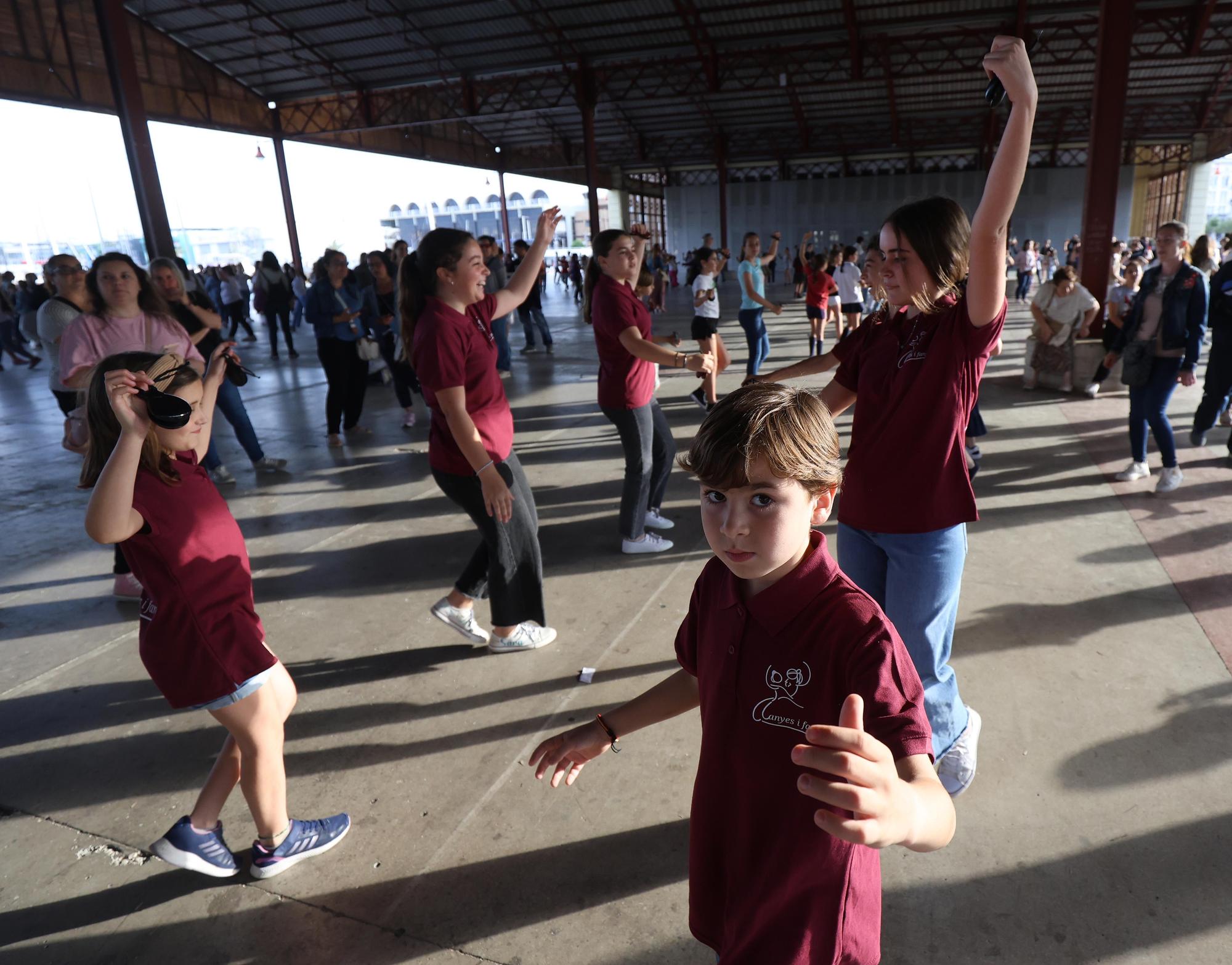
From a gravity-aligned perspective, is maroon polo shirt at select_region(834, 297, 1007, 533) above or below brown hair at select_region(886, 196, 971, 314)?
below

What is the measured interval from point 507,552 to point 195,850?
148cm

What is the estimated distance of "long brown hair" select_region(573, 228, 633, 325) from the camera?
4105 millimetres

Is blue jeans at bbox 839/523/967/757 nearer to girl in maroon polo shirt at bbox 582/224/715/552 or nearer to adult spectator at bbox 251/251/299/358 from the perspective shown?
girl in maroon polo shirt at bbox 582/224/715/552

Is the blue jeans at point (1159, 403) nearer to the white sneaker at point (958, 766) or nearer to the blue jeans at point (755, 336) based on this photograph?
the white sneaker at point (958, 766)

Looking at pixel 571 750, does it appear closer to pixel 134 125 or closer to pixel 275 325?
pixel 134 125

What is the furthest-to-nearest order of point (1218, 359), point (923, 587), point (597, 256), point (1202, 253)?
point (1202, 253), point (1218, 359), point (597, 256), point (923, 587)

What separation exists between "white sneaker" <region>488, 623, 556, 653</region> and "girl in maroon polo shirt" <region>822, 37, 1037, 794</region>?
161 cm

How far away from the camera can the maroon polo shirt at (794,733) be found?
42.5 inches

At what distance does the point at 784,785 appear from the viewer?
1143mm

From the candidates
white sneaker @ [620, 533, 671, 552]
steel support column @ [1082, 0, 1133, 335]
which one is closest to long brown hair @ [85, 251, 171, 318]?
white sneaker @ [620, 533, 671, 552]

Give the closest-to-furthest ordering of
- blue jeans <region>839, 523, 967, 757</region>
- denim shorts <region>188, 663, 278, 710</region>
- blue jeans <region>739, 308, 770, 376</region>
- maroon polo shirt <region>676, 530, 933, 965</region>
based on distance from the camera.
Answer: maroon polo shirt <region>676, 530, 933, 965</region> < denim shorts <region>188, 663, 278, 710</region> < blue jeans <region>839, 523, 967, 757</region> < blue jeans <region>739, 308, 770, 376</region>

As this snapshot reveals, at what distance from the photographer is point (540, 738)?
2793 mm

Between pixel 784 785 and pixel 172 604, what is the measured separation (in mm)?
1549

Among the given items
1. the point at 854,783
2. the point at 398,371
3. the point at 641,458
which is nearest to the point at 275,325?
the point at 398,371
